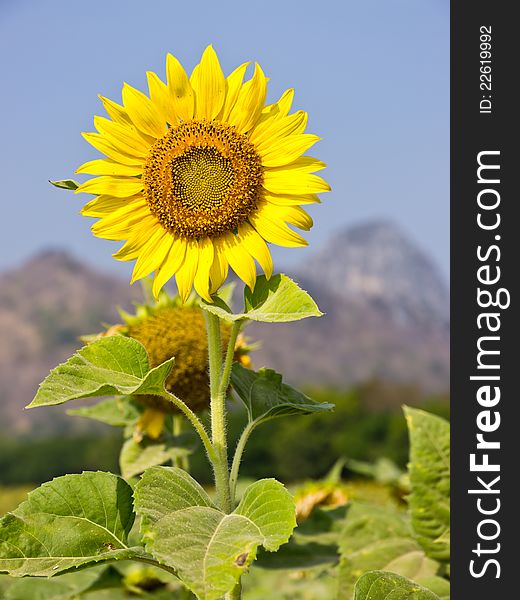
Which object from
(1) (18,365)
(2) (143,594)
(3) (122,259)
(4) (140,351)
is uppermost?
(1) (18,365)

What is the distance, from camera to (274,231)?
1.65 m

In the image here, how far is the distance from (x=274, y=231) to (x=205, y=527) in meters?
0.53

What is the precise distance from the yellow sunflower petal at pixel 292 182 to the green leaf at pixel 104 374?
1.24ft

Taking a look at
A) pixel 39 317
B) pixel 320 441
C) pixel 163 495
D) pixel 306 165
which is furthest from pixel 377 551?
pixel 39 317

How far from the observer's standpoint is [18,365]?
89.5 meters

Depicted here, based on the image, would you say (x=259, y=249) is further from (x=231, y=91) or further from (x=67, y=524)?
(x=67, y=524)

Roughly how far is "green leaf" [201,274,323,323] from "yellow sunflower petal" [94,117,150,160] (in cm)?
31

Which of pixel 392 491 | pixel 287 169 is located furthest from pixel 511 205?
pixel 392 491

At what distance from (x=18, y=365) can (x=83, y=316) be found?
Answer: 8.58 m

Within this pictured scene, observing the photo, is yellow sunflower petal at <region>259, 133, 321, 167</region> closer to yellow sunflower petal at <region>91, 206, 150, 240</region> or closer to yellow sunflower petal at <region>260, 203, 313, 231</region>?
yellow sunflower petal at <region>260, 203, 313, 231</region>

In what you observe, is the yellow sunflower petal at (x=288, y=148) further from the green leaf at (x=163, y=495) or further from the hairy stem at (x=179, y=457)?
the hairy stem at (x=179, y=457)

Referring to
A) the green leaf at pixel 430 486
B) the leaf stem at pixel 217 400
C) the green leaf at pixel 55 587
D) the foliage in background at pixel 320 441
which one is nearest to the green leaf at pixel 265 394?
the leaf stem at pixel 217 400

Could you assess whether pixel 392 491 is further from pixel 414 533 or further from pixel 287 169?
pixel 287 169

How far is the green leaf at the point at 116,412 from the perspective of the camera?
242cm
